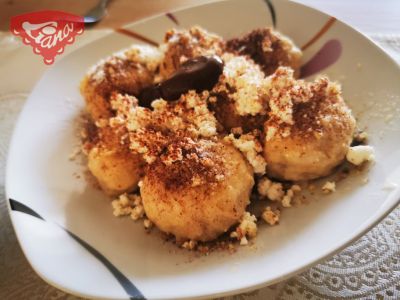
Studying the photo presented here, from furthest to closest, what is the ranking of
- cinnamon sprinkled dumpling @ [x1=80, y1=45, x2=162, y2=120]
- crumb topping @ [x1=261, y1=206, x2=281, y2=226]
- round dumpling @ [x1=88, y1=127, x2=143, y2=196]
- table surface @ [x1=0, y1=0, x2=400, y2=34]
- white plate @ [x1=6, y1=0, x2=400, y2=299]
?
table surface @ [x1=0, y1=0, x2=400, y2=34]
cinnamon sprinkled dumpling @ [x1=80, y1=45, x2=162, y2=120]
round dumpling @ [x1=88, y1=127, x2=143, y2=196]
crumb topping @ [x1=261, y1=206, x2=281, y2=226]
white plate @ [x1=6, y1=0, x2=400, y2=299]

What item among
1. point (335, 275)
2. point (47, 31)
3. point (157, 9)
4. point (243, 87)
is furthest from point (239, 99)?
point (157, 9)

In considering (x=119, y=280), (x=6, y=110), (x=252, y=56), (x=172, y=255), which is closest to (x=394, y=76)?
(x=252, y=56)

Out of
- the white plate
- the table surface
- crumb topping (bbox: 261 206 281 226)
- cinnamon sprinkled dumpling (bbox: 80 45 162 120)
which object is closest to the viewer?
the white plate

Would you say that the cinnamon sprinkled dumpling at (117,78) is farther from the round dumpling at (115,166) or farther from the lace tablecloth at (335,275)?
the lace tablecloth at (335,275)

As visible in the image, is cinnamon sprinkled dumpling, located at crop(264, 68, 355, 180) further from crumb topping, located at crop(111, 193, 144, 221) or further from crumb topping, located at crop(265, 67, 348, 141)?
crumb topping, located at crop(111, 193, 144, 221)

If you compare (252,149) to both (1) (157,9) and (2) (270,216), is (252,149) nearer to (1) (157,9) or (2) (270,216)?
(2) (270,216)

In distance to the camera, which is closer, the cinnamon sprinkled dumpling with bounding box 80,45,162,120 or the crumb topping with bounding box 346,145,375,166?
the crumb topping with bounding box 346,145,375,166

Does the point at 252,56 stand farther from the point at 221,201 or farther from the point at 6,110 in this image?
the point at 6,110

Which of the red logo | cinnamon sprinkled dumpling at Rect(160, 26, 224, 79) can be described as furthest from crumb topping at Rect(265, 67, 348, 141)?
the red logo
